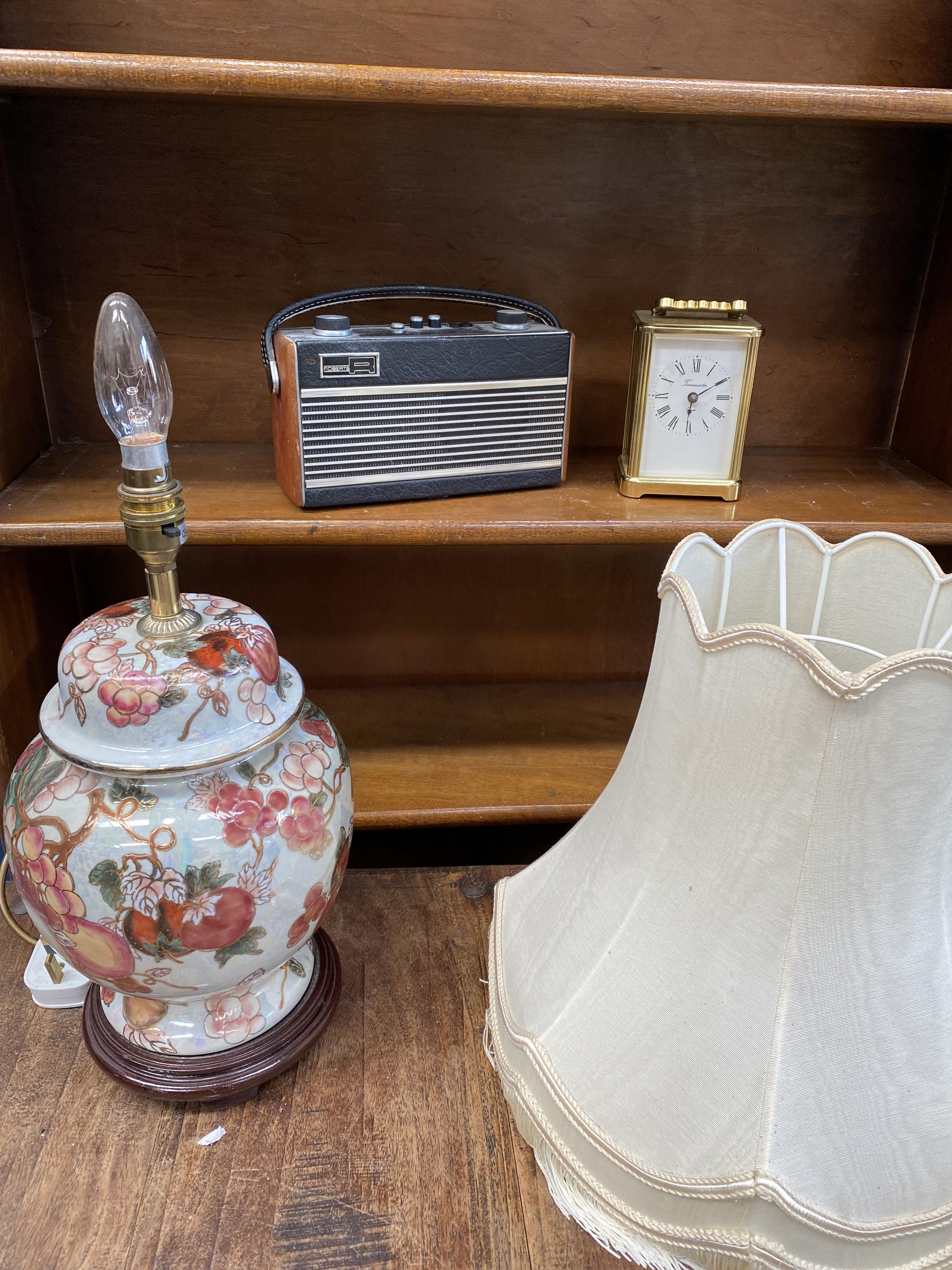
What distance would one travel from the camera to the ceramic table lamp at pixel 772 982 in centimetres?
41

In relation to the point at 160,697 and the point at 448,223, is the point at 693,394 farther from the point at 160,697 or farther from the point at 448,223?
the point at 160,697

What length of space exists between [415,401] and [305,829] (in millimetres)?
454

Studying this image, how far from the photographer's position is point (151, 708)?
0.68 metres

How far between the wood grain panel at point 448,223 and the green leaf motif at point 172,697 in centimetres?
56

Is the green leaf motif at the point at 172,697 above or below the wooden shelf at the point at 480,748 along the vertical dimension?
above

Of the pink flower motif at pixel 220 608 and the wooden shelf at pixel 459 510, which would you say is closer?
the pink flower motif at pixel 220 608

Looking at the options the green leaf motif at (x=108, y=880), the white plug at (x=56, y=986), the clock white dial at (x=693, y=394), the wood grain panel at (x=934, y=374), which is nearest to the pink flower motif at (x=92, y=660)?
the green leaf motif at (x=108, y=880)

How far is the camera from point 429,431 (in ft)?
3.13

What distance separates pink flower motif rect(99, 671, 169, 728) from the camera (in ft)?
2.24

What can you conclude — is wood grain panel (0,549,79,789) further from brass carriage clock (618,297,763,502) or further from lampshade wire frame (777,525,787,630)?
lampshade wire frame (777,525,787,630)

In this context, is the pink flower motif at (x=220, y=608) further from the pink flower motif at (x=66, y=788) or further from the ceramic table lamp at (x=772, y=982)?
the ceramic table lamp at (x=772, y=982)

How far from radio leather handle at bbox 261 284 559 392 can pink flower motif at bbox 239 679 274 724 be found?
35 cm

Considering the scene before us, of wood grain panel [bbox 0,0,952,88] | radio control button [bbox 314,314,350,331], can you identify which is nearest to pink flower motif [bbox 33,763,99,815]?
radio control button [bbox 314,314,350,331]

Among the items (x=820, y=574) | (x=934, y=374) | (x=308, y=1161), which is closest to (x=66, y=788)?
(x=308, y=1161)
